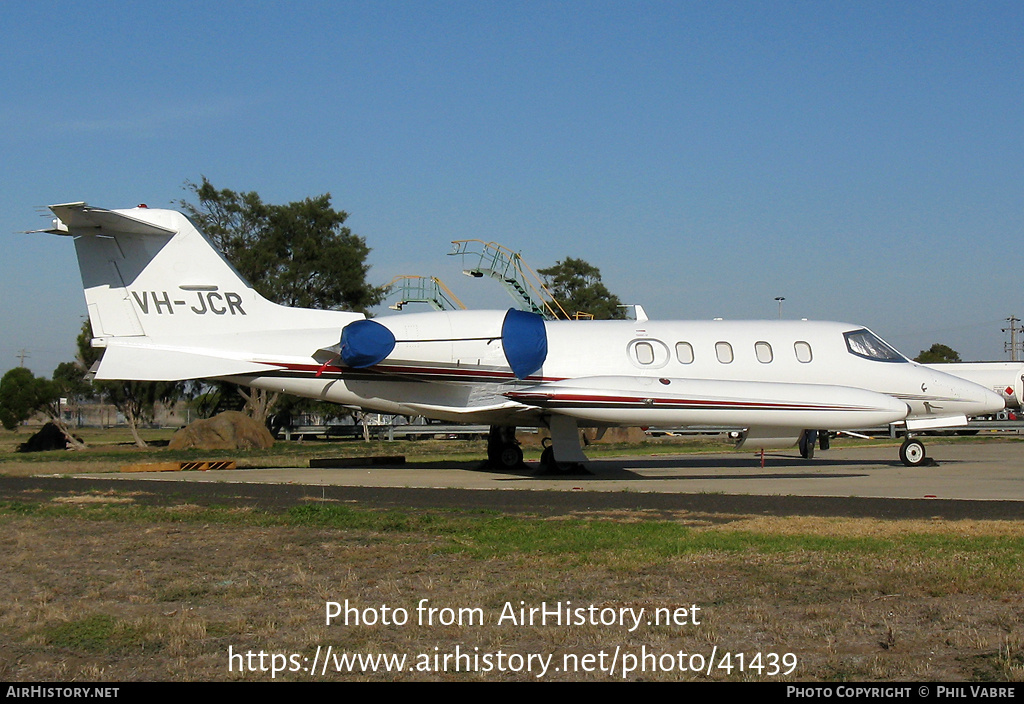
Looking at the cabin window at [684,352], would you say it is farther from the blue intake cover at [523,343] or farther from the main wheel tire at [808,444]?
the main wheel tire at [808,444]

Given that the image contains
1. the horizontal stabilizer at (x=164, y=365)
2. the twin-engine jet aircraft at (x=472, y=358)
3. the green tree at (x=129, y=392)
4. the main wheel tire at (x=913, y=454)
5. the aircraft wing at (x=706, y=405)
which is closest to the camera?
the aircraft wing at (x=706, y=405)

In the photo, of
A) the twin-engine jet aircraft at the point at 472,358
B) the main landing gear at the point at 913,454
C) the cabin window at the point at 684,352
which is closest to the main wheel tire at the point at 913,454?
the main landing gear at the point at 913,454

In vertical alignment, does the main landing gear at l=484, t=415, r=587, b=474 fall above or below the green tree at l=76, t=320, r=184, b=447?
below

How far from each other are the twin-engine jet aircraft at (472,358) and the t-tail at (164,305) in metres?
0.03

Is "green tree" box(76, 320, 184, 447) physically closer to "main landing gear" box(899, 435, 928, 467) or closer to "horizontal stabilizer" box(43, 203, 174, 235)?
"horizontal stabilizer" box(43, 203, 174, 235)

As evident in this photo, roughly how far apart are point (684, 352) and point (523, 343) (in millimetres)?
3595

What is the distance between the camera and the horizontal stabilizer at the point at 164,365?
59.7 feet

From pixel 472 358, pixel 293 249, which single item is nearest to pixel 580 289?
pixel 293 249

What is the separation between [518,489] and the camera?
51.7 feet

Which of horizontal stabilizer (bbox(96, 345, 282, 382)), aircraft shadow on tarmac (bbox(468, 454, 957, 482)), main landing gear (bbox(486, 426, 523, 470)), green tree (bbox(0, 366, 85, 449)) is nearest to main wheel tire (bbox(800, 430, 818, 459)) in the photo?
aircraft shadow on tarmac (bbox(468, 454, 957, 482))

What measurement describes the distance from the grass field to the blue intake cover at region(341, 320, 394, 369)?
23.1 ft

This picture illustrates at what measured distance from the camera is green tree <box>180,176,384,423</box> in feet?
159

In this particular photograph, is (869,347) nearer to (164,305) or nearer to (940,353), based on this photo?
(164,305)
